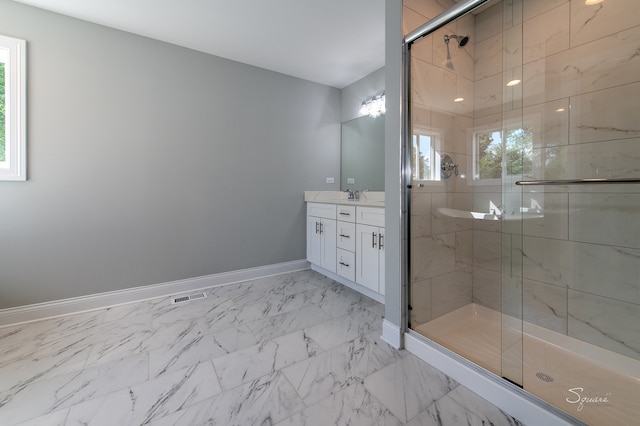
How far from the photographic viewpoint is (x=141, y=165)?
254 centimetres

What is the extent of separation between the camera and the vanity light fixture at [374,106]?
308cm

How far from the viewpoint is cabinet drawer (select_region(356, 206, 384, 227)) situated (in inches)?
92.5

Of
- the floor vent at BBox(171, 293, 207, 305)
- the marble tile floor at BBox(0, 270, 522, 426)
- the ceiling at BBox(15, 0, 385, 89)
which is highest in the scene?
the ceiling at BBox(15, 0, 385, 89)

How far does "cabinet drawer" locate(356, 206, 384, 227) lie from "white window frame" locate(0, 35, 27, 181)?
2.77 metres

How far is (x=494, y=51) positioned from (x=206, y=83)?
105 inches

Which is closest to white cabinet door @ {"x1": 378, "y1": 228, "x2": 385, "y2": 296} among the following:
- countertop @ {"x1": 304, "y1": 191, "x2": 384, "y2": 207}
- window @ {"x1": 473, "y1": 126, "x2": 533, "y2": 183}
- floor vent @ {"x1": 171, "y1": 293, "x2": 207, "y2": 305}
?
countertop @ {"x1": 304, "y1": 191, "x2": 384, "y2": 207}

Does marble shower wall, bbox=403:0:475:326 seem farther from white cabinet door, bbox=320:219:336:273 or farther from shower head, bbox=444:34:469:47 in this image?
white cabinet door, bbox=320:219:336:273

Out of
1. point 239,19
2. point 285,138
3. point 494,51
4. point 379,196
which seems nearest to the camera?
point 494,51

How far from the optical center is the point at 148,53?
100.0 inches

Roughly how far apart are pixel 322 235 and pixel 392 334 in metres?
1.55

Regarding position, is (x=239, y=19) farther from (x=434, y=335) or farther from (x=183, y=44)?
(x=434, y=335)

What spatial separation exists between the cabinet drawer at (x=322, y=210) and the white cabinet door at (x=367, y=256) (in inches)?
18.1

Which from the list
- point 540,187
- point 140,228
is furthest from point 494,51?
→ point 140,228

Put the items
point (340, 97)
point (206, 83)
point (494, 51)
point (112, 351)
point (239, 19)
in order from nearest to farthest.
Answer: point (112, 351) < point (494, 51) < point (239, 19) < point (206, 83) < point (340, 97)
